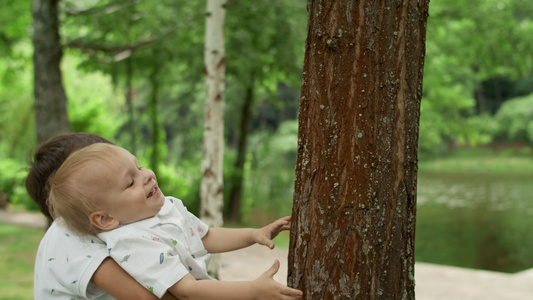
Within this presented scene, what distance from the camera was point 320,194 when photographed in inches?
76.6

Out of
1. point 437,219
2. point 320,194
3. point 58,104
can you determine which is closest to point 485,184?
point 437,219

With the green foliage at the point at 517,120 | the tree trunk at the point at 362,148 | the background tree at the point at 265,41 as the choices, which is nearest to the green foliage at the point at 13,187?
the background tree at the point at 265,41

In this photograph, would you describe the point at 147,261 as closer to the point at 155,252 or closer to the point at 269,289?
the point at 155,252

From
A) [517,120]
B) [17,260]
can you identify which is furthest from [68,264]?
[517,120]

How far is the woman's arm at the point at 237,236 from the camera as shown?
2248mm

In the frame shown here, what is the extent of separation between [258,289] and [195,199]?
42.9 ft

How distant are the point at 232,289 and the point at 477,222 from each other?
21.4 m

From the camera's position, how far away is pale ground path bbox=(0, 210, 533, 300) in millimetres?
7953

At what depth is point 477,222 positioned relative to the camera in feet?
71.2

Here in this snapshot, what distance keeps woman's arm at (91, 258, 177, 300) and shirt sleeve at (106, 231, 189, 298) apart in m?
0.03

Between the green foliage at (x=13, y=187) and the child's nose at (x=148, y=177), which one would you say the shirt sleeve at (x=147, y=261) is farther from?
the green foliage at (x=13, y=187)

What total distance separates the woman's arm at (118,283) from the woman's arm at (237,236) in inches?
18.2

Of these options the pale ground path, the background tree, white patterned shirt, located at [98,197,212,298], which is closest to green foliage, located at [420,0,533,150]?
the background tree

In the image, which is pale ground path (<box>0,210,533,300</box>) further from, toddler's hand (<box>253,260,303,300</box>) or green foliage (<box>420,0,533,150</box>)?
toddler's hand (<box>253,260,303,300</box>)
